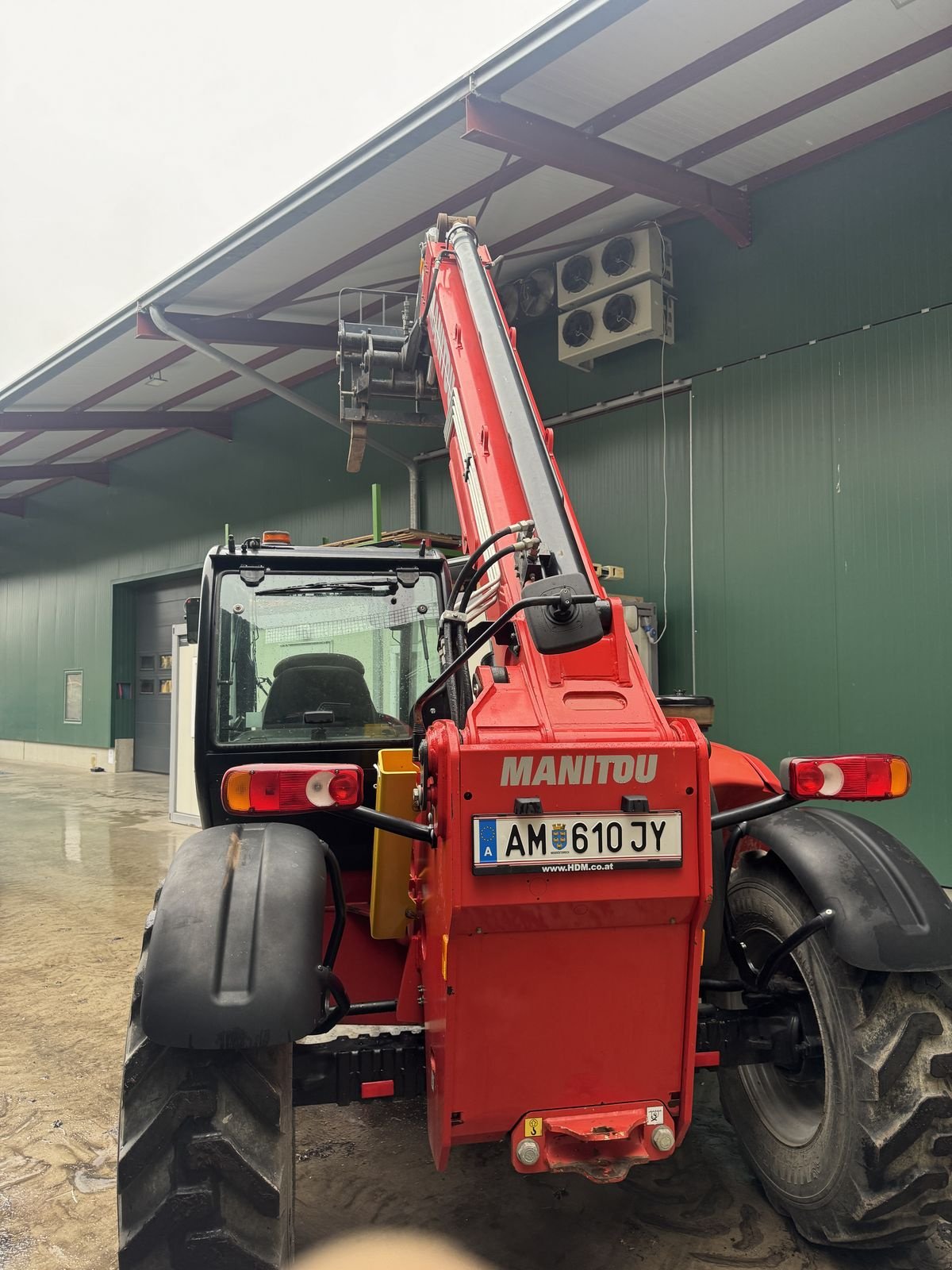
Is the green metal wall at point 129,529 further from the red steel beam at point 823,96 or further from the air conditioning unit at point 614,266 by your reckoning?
the red steel beam at point 823,96

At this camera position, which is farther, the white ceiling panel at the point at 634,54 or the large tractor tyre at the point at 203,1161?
the white ceiling panel at the point at 634,54

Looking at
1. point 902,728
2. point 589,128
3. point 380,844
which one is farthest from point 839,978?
point 589,128

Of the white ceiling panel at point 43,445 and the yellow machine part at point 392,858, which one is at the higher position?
the white ceiling panel at point 43,445

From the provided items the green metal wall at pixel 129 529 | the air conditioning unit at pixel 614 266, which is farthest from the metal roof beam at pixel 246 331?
the air conditioning unit at pixel 614 266

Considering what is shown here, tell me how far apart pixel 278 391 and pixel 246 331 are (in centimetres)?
75

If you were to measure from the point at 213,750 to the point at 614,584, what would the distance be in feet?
21.6

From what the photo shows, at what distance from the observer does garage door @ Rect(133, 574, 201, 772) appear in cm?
1744

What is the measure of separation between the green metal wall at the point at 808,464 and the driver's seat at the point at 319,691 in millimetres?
4990

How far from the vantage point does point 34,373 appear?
13.1m

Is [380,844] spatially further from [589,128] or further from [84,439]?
[84,439]

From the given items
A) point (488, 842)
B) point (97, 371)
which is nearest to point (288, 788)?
point (488, 842)

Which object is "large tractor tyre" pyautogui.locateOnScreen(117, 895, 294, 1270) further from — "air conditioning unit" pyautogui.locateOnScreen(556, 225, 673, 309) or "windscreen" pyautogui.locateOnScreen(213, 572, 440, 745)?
"air conditioning unit" pyautogui.locateOnScreen(556, 225, 673, 309)

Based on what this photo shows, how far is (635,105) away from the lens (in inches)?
289

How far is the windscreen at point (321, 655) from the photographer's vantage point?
12.2 feet
